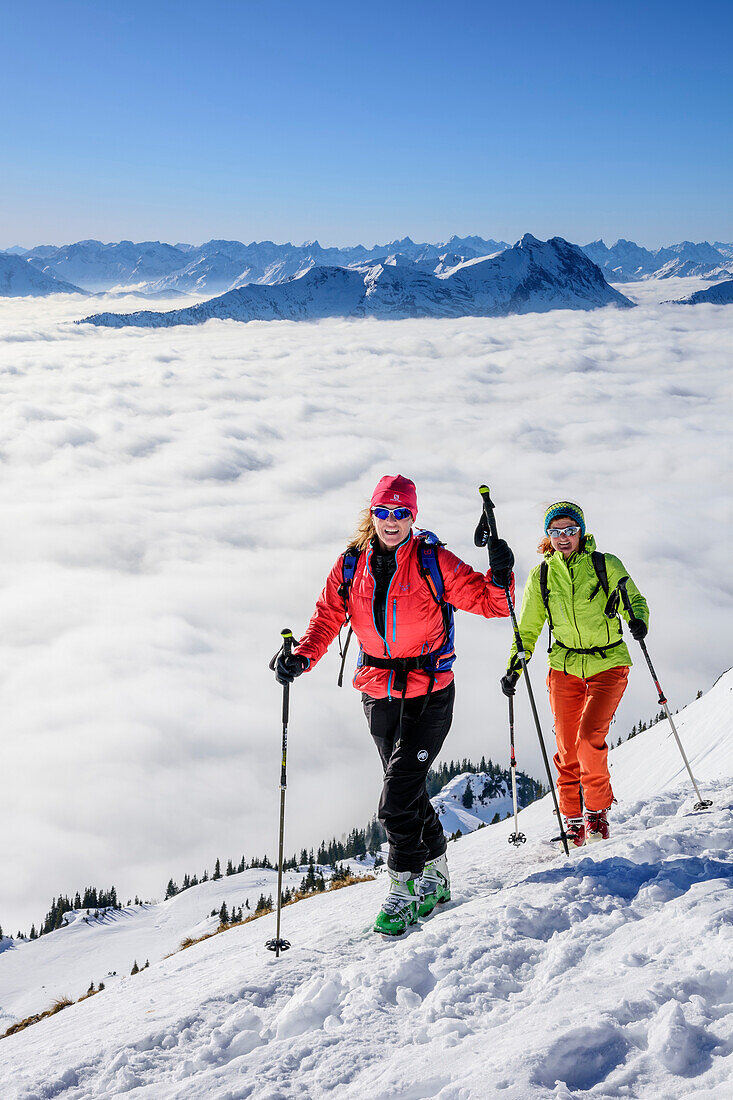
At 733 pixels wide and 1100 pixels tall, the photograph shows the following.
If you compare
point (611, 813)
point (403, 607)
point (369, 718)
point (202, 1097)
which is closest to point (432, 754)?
point (369, 718)

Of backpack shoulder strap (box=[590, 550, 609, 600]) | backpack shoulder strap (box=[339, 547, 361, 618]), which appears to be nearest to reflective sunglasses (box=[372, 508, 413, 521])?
backpack shoulder strap (box=[339, 547, 361, 618])

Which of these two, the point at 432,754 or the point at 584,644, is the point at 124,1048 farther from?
the point at 584,644

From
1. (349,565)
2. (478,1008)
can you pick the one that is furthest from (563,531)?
(478,1008)

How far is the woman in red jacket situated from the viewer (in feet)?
18.1

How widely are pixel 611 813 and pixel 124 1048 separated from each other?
582 centimetres

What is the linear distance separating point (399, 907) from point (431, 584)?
8.72 feet

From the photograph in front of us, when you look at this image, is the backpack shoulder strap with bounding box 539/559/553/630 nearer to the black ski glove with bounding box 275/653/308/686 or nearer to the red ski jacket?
the red ski jacket

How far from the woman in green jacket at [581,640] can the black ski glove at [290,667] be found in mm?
2249

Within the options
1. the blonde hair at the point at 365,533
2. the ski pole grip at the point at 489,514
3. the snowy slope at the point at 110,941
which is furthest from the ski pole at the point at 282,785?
the snowy slope at the point at 110,941

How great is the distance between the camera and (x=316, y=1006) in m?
4.28

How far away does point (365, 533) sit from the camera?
568 cm

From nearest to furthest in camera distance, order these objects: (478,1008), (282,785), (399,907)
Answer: (478,1008) < (399,907) < (282,785)

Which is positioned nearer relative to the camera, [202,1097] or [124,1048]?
[202,1097]

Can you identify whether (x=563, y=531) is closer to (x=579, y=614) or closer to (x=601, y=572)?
(x=601, y=572)
